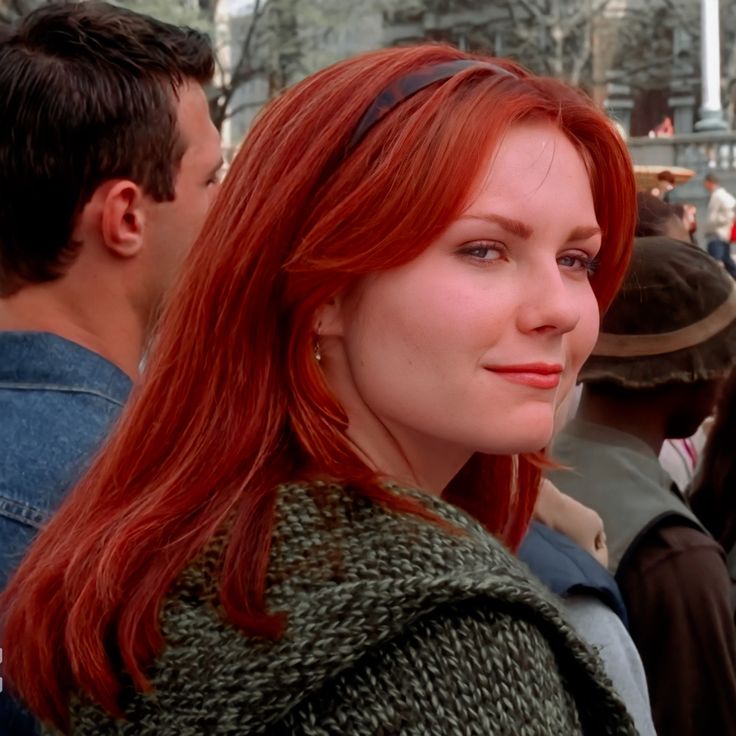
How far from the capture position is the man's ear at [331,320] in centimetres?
146

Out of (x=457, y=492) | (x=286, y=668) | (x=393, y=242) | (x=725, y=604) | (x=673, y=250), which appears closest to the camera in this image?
(x=286, y=668)

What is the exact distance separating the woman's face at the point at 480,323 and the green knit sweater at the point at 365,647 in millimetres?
157

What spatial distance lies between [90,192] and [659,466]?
1.28m

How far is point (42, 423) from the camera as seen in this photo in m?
1.99

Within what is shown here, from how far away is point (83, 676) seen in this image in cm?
130

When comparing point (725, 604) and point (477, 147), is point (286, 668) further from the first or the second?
point (725, 604)

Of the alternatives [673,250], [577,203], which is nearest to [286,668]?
[577,203]

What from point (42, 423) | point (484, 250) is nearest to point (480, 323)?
point (484, 250)

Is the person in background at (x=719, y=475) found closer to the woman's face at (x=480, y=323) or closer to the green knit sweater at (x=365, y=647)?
the woman's face at (x=480, y=323)

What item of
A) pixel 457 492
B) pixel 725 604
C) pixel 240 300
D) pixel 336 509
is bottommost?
pixel 725 604

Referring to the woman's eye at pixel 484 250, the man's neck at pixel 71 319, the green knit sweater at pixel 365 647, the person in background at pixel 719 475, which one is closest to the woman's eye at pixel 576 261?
the woman's eye at pixel 484 250

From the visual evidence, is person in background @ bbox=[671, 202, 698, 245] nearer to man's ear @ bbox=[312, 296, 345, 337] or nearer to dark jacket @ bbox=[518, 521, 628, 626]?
dark jacket @ bbox=[518, 521, 628, 626]

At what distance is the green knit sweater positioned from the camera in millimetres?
1211

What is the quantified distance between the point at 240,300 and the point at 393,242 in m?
0.18
